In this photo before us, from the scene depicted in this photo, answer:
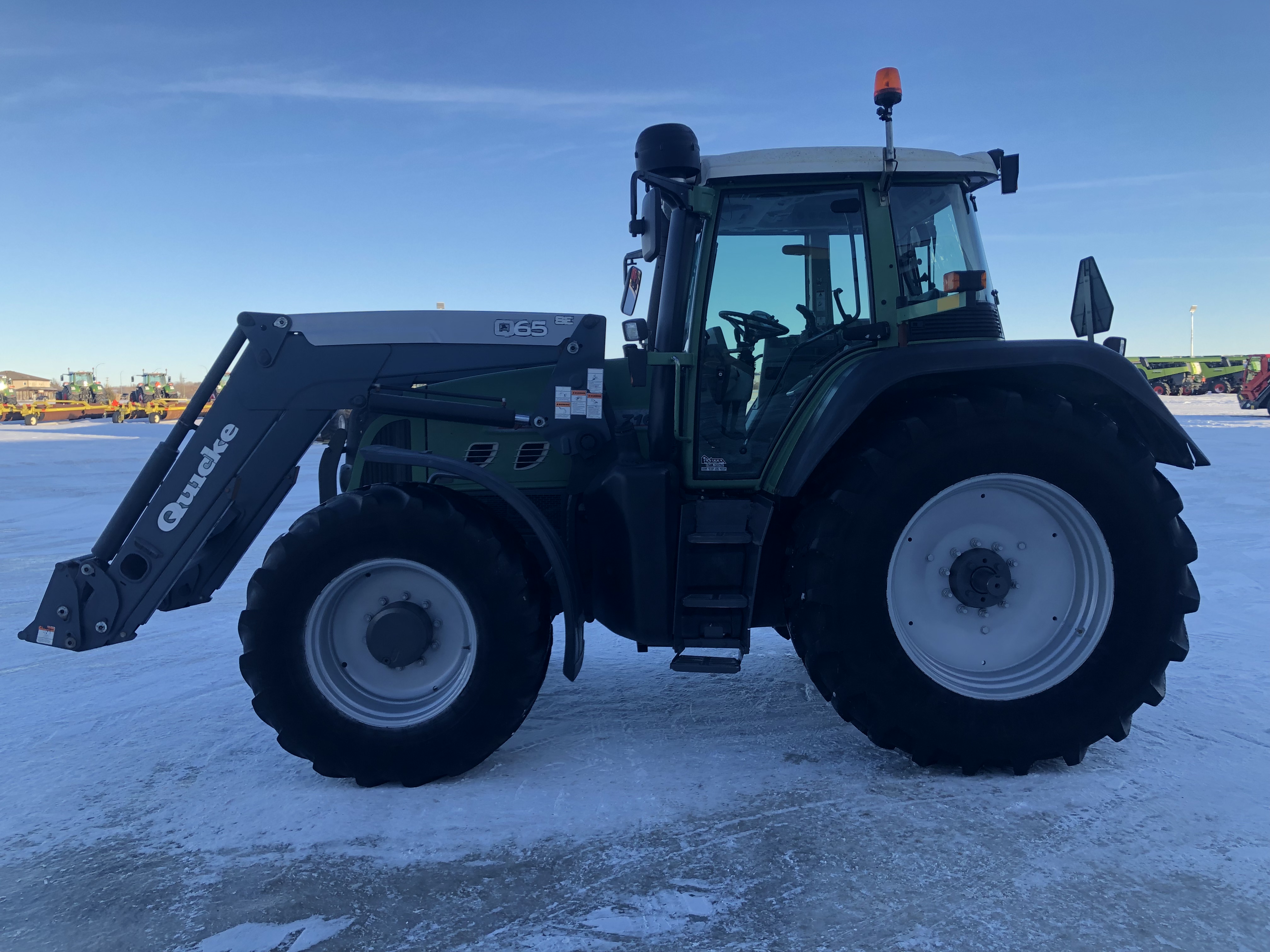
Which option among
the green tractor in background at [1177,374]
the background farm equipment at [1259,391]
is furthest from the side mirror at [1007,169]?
the green tractor in background at [1177,374]

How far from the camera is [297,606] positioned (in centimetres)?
304

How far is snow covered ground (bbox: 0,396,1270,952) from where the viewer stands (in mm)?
2207

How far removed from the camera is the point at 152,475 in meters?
3.37

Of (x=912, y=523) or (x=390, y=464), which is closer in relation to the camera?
(x=912, y=523)

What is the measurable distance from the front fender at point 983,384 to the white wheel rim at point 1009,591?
0.43m

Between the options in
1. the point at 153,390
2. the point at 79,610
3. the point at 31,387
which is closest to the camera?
the point at 79,610

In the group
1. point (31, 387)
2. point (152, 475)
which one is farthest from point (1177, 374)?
point (31, 387)

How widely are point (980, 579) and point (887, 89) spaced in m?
1.85

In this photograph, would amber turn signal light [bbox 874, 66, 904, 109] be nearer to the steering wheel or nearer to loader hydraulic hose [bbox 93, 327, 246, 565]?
the steering wheel

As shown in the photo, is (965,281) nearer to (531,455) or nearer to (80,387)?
(531,455)

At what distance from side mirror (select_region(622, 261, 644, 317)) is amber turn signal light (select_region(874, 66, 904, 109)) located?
3.94ft

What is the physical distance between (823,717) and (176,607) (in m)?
2.74

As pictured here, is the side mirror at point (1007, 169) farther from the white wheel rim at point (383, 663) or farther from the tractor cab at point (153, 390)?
the tractor cab at point (153, 390)

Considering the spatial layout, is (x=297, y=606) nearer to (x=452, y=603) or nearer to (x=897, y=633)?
(x=452, y=603)
